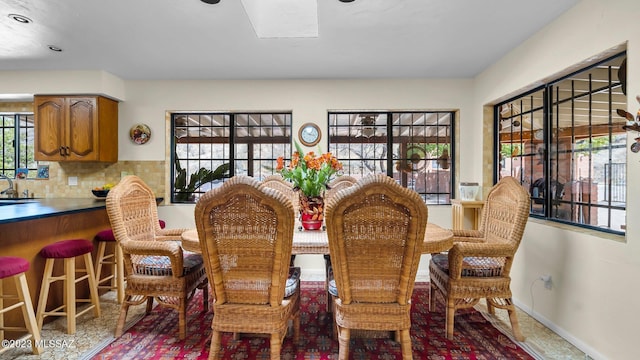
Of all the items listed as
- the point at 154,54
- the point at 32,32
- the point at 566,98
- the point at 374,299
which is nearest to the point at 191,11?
the point at 154,54

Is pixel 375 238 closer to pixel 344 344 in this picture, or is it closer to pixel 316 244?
pixel 316 244

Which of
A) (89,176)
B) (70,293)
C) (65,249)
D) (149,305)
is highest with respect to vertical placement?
(89,176)

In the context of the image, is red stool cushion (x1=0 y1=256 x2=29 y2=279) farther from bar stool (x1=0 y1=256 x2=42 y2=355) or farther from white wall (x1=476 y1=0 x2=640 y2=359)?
white wall (x1=476 y1=0 x2=640 y2=359)

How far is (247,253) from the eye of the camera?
1.62m

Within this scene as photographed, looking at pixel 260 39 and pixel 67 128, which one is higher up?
pixel 260 39

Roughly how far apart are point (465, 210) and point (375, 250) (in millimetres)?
2339

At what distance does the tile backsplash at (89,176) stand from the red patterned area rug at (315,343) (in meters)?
1.97

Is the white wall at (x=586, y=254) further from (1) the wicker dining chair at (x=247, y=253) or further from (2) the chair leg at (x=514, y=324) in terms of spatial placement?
(1) the wicker dining chair at (x=247, y=253)

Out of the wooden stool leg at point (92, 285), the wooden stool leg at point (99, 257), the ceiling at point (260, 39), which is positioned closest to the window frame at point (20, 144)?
the ceiling at point (260, 39)

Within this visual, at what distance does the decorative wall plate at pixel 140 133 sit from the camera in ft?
12.8

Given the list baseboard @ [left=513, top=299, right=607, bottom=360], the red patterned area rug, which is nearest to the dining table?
the red patterned area rug

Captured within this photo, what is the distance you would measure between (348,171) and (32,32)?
3392mm

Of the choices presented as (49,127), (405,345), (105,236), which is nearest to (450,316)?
(405,345)

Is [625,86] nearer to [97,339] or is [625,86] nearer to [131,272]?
[131,272]
